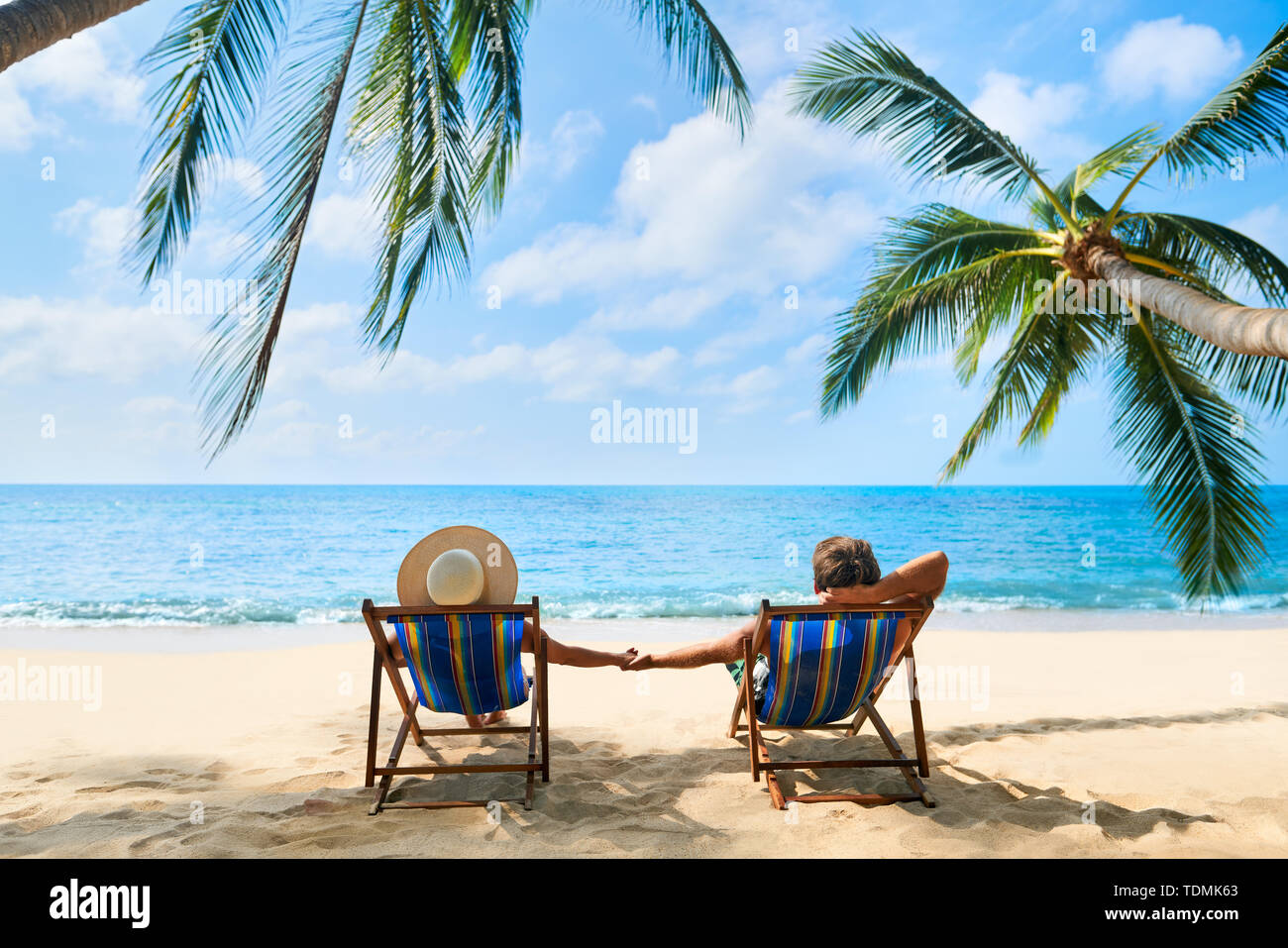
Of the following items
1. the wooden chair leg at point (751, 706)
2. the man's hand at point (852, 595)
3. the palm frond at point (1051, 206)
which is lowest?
the wooden chair leg at point (751, 706)

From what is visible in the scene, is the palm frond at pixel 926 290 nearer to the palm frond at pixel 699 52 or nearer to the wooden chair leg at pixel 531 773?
the palm frond at pixel 699 52

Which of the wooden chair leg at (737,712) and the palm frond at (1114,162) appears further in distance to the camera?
the palm frond at (1114,162)

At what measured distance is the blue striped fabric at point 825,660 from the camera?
287 cm

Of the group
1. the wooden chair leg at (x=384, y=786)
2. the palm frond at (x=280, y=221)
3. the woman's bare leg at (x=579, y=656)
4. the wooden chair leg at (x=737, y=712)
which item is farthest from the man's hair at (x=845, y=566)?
the palm frond at (x=280, y=221)

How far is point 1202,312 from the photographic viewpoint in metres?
3.71

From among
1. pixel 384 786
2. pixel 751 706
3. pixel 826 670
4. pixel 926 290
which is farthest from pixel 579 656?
pixel 926 290

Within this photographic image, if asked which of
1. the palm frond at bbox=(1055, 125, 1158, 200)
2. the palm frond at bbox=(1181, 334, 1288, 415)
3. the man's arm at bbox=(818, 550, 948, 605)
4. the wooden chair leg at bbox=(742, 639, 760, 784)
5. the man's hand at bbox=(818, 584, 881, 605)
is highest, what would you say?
the palm frond at bbox=(1055, 125, 1158, 200)

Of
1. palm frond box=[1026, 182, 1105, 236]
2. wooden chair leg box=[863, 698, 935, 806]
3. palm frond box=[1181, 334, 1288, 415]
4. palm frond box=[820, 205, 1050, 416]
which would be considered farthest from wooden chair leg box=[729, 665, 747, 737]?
palm frond box=[1026, 182, 1105, 236]

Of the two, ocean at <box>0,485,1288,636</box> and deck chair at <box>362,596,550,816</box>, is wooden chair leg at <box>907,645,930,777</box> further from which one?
ocean at <box>0,485,1288,636</box>

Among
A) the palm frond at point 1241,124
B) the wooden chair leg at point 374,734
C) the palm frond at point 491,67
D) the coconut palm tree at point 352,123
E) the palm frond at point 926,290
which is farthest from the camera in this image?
the palm frond at point 926,290

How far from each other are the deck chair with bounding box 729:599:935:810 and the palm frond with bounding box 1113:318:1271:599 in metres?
3.82

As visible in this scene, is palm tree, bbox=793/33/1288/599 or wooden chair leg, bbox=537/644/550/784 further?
palm tree, bbox=793/33/1288/599

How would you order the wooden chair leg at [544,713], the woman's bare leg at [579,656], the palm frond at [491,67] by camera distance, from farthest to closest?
the palm frond at [491,67]
the woman's bare leg at [579,656]
the wooden chair leg at [544,713]

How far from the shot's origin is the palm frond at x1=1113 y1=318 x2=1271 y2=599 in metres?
5.52
